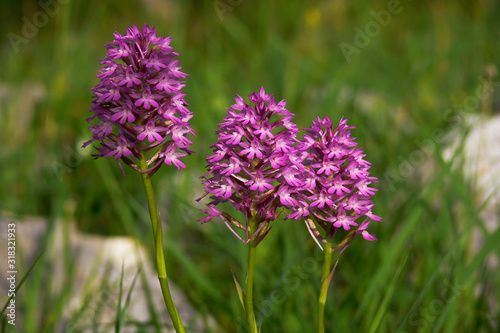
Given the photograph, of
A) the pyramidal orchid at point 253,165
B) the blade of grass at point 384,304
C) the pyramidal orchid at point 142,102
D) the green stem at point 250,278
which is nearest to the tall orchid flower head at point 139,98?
the pyramidal orchid at point 142,102

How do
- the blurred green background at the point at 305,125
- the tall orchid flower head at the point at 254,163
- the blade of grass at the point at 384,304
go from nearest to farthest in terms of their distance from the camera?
the tall orchid flower head at the point at 254,163 < the blade of grass at the point at 384,304 < the blurred green background at the point at 305,125

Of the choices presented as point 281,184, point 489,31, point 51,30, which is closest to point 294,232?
point 281,184

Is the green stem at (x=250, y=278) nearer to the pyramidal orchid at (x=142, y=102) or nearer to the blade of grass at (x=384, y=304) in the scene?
the pyramidal orchid at (x=142, y=102)

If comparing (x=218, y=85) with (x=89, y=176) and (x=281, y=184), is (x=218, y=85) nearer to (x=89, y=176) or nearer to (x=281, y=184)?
(x=89, y=176)

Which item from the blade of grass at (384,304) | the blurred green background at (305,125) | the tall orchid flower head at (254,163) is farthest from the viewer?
the blurred green background at (305,125)

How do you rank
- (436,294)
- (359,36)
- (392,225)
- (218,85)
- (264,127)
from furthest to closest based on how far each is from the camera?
(359,36) < (218,85) < (392,225) < (436,294) < (264,127)

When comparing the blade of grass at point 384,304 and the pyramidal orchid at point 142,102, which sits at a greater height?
the pyramidal orchid at point 142,102

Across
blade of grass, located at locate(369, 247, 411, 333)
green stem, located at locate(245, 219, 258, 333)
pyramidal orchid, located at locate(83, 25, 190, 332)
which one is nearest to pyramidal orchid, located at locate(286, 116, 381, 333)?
green stem, located at locate(245, 219, 258, 333)

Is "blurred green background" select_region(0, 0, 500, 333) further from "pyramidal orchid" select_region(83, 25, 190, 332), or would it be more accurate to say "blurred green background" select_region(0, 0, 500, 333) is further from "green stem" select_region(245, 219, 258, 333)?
"pyramidal orchid" select_region(83, 25, 190, 332)
